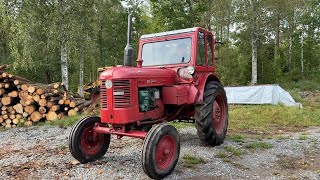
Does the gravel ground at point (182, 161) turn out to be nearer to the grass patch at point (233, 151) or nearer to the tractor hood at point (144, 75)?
the grass patch at point (233, 151)

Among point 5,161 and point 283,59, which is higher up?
point 283,59

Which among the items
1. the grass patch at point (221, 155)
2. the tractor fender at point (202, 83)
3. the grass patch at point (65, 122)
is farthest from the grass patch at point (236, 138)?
the grass patch at point (65, 122)

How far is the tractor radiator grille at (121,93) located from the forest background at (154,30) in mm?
9631

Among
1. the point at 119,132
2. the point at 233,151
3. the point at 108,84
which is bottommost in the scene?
the point at 233,151

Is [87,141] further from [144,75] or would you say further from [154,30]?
[154,30]

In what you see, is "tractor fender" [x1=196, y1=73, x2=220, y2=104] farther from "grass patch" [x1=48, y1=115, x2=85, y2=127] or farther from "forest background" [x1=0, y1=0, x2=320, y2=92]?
"forest background" [x1=0, y1=0, x2=320, y2=92]

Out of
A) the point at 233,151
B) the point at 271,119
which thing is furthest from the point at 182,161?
the point at 271,119

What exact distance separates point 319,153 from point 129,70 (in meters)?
4.25

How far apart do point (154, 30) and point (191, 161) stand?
26089mm

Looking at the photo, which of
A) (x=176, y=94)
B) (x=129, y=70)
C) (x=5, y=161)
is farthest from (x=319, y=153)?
(x=5, y=161)

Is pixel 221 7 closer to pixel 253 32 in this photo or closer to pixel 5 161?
pixel 253 32

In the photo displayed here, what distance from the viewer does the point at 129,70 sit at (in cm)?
→ 499

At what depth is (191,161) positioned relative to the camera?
5.51 metres

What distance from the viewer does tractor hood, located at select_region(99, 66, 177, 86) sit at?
193 inches
